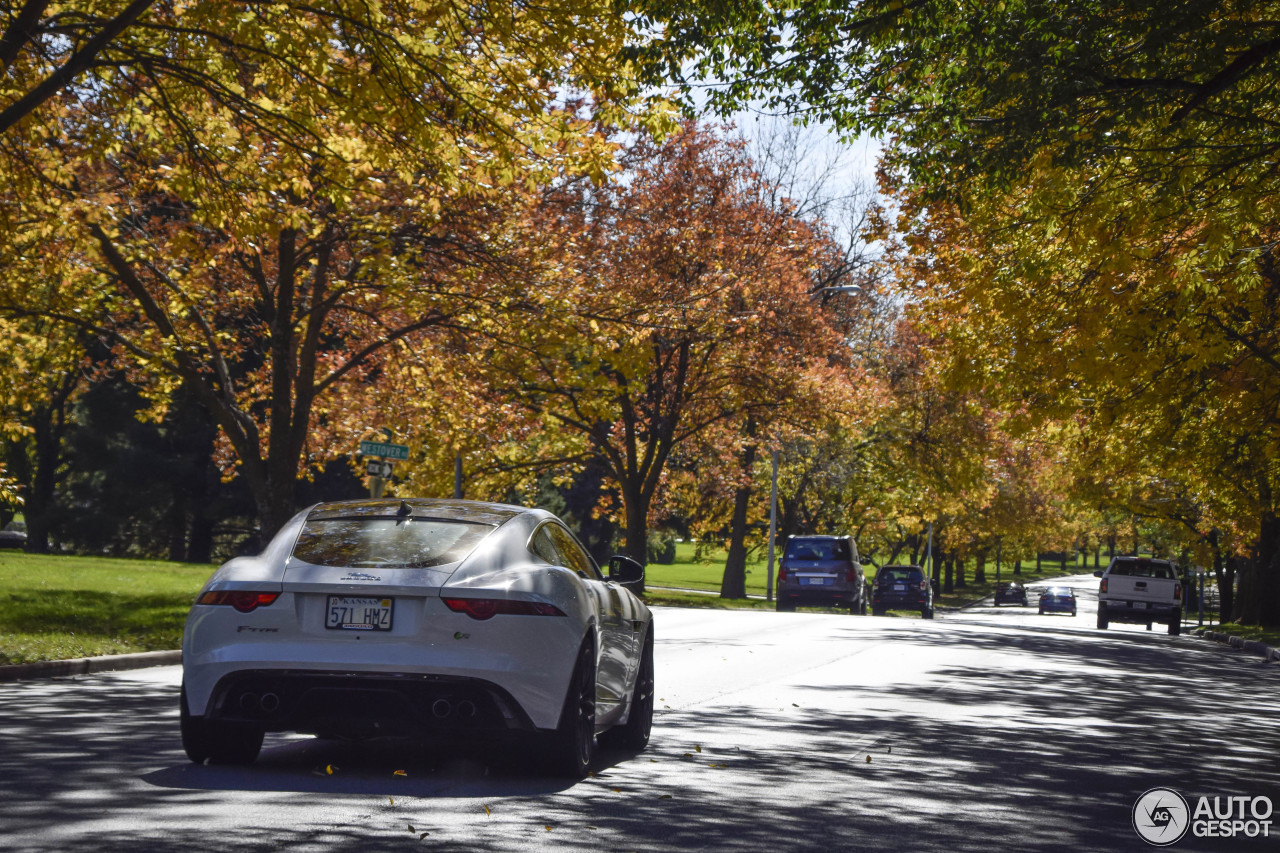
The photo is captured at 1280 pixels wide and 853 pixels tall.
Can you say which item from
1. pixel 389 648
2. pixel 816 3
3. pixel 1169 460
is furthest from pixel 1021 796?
pixel 1169 460

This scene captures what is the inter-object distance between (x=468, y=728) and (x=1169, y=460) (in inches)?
810

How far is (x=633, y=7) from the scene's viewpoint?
1211 centimetres

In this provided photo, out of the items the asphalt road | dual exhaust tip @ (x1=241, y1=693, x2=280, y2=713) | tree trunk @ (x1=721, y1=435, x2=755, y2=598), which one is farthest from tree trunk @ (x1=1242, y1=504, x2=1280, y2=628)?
dual exhaust tip @ (x1=241, y1=693, x2=280, y2=713)

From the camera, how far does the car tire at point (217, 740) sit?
23.3 ft

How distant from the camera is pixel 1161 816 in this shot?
7.15 m

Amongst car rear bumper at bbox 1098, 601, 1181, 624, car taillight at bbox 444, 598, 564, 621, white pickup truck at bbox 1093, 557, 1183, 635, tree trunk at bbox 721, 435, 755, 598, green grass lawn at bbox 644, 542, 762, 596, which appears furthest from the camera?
green grass lawn at bbox 644, 542, 762, 596

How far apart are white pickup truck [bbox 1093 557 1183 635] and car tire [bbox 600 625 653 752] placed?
30.0 meters

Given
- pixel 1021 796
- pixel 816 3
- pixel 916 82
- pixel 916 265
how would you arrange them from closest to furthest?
pixel 1021 796
pixel 816 3
pixel 916 82
pixel 916 265

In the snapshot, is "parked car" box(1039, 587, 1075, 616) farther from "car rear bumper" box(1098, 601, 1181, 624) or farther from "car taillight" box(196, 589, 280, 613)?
"car taillight" box(196, 589, 280, 613)

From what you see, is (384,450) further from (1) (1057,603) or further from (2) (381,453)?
(1) (1057,603)

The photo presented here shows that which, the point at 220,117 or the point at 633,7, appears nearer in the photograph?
the point at 633,7

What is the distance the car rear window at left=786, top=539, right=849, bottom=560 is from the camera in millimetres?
32969

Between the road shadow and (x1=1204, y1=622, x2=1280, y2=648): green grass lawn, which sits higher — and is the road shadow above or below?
below

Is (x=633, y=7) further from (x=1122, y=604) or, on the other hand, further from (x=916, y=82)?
(x=1122, y=604)
